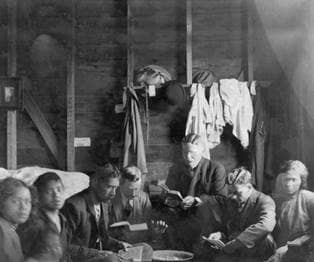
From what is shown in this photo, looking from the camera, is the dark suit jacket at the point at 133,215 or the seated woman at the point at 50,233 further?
the dark suit jacket at the point at 133,215

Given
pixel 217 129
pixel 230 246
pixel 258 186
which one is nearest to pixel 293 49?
pixel 217 129

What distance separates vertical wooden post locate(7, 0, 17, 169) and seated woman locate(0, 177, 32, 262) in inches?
6.8

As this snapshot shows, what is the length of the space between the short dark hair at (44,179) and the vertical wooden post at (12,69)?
15cm

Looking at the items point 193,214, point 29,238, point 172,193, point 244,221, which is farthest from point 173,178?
point 29,238

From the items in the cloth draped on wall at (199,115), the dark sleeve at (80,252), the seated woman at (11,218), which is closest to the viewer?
the seated woman at (11,218)

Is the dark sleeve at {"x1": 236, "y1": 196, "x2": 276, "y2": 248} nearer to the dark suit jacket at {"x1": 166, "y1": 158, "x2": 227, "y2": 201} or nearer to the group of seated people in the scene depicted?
the group of seated people

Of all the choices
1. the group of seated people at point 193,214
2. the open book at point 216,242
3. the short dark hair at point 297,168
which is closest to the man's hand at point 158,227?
the group of seated people at point 193,214

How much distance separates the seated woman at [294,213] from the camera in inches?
88.1

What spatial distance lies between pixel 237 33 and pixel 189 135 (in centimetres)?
58

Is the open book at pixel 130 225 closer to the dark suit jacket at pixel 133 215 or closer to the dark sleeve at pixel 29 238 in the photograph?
the dark suit jacket at pixel 133 215

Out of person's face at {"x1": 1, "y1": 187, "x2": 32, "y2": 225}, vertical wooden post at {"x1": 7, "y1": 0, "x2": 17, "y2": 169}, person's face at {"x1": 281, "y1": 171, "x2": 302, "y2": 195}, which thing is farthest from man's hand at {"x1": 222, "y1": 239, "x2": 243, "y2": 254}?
vertical wooden post at {"x1": 7, "y1": 0, "x2": 17, "y2": 169}

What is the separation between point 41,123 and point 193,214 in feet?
2.88

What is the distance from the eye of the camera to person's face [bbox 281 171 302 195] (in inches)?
88.8

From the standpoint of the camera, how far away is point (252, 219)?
225cm
